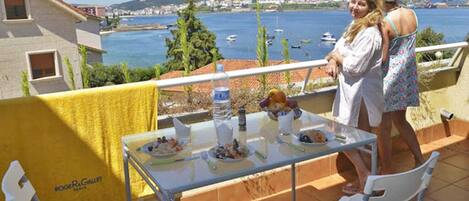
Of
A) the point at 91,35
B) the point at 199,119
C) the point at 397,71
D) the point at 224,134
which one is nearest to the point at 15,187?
the point at 224,134

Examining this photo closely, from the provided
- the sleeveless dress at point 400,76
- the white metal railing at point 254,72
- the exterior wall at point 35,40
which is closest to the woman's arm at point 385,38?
the sleeveless dress at point 400,76

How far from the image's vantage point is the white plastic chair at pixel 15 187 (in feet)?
4.10

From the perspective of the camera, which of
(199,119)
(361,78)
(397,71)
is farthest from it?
(397,71)

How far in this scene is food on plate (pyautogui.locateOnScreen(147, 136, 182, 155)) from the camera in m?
1.58

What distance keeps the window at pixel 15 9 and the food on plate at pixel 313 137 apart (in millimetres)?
24803

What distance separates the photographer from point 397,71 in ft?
8.28

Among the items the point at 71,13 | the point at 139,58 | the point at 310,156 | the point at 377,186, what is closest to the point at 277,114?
the point at 310,156

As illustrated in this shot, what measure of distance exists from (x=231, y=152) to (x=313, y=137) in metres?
0.38

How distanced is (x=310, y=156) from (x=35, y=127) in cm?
121

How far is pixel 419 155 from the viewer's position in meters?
2.80

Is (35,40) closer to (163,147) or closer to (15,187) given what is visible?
(163,147)

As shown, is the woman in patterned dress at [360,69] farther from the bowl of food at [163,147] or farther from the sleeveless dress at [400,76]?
the bowl of food at [163,147]

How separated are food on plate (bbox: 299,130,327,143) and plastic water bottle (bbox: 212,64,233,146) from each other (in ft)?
0.97

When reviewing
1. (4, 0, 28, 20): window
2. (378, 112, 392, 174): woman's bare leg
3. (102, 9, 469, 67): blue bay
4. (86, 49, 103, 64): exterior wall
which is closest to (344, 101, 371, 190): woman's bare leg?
(378, 112, 392, 174): woman's bare leg
